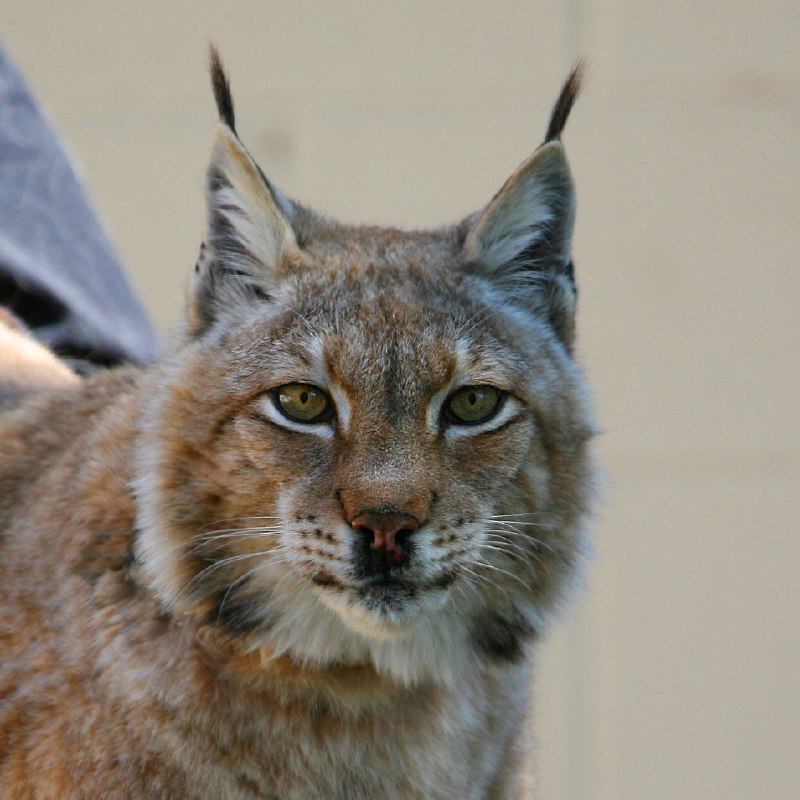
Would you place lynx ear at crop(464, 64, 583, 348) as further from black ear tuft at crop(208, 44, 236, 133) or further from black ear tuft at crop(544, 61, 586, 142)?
black ear tuft at crop(208, 44, 236, 133)

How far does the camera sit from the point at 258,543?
9.60 feet

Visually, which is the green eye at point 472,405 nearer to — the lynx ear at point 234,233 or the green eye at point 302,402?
the green eye at point 302,402

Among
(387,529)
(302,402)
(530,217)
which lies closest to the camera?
(387,529)

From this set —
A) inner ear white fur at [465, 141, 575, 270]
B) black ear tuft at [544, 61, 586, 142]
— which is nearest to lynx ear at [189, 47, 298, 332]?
inner ear white fur at [465, 141, 575, 270]

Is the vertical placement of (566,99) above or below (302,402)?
above

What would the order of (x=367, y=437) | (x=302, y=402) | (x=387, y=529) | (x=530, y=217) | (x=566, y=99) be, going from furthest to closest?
(x=530, y=217) → (x=566, y=99) → (x=302, y=402) → (x=367, y=437) → (x=387, y=529)

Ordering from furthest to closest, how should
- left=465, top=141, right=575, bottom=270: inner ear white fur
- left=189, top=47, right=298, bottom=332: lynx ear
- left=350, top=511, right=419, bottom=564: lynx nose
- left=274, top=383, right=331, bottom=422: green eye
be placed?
left=465, top=141, right=575, bottom=270: inner ear white fur
left=189, top=47, right=298, bottom=332: lynx ear
left=274, top=383, right=331, bottom=422: green eye
left=350, top=511, right=419, bottom=564: lynx nose

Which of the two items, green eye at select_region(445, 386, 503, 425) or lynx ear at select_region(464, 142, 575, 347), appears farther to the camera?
lynx ear at select_region(464, 142, 575, 347)

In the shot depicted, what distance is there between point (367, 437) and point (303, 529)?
24cm

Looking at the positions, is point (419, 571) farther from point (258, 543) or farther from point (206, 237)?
point (206, 237)

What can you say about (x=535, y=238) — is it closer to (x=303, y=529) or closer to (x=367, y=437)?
(x=367, y=437)

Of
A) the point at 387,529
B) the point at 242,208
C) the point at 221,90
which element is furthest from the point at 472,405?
the point at 221,90

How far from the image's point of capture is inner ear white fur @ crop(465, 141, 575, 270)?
3.17m

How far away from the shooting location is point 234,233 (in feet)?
10.4
